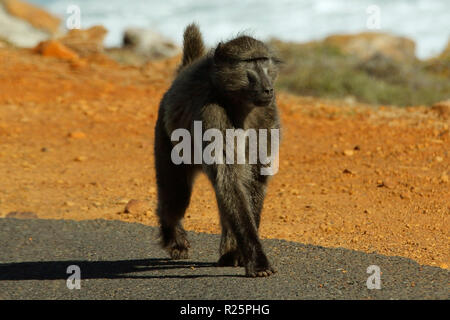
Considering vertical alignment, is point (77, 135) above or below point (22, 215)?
above

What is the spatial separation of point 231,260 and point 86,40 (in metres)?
14.7

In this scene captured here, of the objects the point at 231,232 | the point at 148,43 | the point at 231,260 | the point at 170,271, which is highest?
the point at 148,43

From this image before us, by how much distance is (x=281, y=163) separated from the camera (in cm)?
1047

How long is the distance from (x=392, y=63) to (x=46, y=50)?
392 inches

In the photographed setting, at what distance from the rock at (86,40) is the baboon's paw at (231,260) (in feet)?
45.8

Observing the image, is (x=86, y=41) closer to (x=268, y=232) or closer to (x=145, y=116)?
(x=145, y=116)

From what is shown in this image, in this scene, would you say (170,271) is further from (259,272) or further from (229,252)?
(259,272)

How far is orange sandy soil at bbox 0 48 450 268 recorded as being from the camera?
290 inches

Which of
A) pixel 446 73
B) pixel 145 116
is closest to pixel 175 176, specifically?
pixel 145 116

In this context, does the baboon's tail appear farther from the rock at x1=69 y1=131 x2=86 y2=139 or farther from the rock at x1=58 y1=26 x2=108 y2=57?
the rock at x1=58 y1=26 x2=108 y2=57

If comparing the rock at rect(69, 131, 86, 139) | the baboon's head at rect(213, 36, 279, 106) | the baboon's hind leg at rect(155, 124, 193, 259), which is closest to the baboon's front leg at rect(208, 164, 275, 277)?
the baboon's head at rect(213, 36, 279, 106)

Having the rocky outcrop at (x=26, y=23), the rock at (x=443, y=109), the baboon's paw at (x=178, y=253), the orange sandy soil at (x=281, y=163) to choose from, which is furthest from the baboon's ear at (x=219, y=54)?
the rocky outcrop at (x=26, y=23)

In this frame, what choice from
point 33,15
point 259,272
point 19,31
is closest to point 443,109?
point 259,272

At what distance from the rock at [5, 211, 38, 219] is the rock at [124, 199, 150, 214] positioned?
3.57ft
